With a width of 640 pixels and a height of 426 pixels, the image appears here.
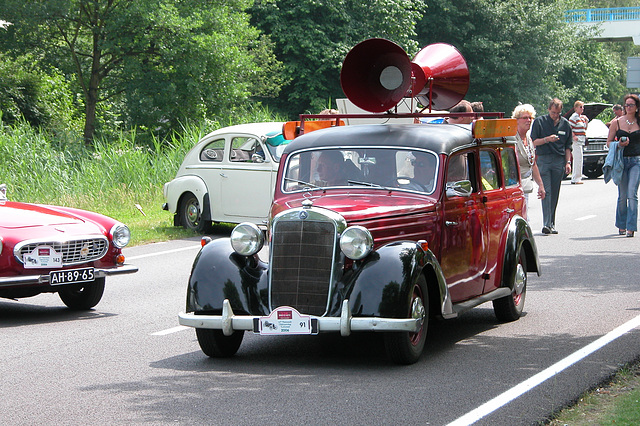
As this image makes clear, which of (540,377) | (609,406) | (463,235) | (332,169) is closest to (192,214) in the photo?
(332,169)

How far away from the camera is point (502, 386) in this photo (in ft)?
20.5

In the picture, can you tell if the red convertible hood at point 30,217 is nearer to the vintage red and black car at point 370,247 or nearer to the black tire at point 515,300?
the vintage red and black car at point 370,247

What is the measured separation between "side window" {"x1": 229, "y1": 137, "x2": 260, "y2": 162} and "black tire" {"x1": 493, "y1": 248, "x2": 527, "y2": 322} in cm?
724

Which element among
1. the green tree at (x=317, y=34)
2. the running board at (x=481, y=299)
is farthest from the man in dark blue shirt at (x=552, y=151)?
the green tree at (x=317, y=34)

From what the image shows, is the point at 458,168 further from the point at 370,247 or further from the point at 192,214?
the point at 192,214

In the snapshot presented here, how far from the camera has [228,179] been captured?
15.6 m

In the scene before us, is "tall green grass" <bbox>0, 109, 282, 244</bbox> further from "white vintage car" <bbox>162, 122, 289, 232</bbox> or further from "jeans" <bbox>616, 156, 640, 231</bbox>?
"jeans" <bbox>616, 156, 640, 231</bbox>

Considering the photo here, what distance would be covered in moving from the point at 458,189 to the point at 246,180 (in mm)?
7980

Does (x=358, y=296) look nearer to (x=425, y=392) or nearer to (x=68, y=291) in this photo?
(x=425, y=392)

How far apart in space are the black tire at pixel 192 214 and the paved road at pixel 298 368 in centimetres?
550

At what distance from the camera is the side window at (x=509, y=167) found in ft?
29.9

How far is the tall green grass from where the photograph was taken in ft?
63.2

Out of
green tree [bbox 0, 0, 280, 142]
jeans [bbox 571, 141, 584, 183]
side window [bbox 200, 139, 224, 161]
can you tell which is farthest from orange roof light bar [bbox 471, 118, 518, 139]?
green tree [bbox 0, 0, 280, 142]

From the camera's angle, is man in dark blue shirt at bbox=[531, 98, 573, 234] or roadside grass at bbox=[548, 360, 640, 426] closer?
roadside grass at bbox=[548, 360, 640, 426]
